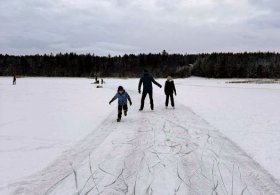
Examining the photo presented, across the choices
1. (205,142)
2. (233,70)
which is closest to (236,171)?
(205,142)

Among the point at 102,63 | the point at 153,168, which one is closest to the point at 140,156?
the point at 153,168

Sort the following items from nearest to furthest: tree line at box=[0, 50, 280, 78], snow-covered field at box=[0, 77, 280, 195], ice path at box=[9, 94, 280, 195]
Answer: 1. ice path at box=[9, 94, 280, 195]
2. snow-covered field at box=[0, 77, 280, 195]
3. tree line at box=[0, 50, 280, 78]

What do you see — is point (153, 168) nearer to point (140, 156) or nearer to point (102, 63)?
point (140, 156)

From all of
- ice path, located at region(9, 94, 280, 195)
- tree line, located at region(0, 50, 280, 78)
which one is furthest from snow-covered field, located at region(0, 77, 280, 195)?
tree line, located at region(0, 50, 280, 78)

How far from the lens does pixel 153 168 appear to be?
6.76 metres

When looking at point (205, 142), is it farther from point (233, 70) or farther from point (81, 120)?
point (233, 70)

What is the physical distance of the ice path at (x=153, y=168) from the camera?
5738 mm

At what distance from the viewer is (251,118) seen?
1409 cm

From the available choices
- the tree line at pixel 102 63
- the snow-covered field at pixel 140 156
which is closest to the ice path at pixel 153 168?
the snow-covered field at pixel 140 156

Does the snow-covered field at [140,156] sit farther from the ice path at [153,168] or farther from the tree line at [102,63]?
the tree line at [102,63]

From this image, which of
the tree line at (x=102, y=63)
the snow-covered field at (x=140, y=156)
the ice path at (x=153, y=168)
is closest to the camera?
the ice path at (x=153, y=168)

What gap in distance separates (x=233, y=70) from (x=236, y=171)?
10092 cm

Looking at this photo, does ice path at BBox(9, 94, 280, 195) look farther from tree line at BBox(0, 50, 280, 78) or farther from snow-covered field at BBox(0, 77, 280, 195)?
tree line at BBox(0, 50, 280, 78)

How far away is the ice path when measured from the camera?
574cm
